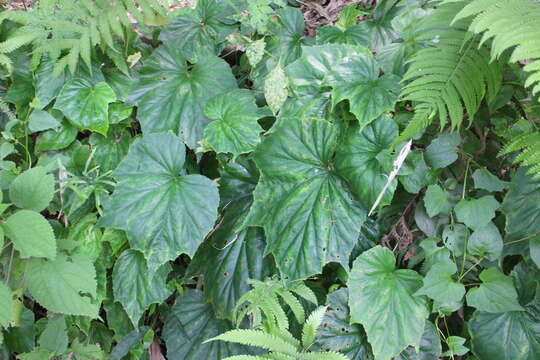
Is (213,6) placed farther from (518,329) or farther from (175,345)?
(518,329)

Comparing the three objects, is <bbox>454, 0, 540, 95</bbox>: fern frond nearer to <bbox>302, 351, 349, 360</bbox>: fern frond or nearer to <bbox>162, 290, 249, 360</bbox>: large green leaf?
<bbox>302, 351, 349, 360</bbox>: fern frond

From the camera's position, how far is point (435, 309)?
1.46 meters

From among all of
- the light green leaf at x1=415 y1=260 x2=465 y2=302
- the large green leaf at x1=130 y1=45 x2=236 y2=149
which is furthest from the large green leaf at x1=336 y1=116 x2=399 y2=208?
the large green leaf at x1=130 y1=45 x2=236 y2=149

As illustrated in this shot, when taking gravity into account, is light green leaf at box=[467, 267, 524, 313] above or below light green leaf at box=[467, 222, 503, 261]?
below

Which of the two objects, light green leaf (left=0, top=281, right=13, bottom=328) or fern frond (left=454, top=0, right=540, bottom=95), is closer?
fern frond (left=454, top=0, right=540, bottom=95)

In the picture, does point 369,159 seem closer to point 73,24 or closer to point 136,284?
point 136,284

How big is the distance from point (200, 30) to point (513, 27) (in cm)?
132

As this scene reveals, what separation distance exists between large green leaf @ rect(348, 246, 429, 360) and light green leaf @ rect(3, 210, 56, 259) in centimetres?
100

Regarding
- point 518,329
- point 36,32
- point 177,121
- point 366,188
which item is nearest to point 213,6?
point 177,121

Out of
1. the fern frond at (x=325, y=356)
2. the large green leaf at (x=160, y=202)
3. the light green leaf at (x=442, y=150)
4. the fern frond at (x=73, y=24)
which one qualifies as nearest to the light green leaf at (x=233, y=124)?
the large green leaf at (x=160, y=202)

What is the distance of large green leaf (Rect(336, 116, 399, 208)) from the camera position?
151 centimetres

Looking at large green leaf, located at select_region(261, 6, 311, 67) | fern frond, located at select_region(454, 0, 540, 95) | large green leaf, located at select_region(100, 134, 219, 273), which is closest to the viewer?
fern frond, located at select_region(454, 0, 540, 95)

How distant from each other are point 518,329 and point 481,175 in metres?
0.50

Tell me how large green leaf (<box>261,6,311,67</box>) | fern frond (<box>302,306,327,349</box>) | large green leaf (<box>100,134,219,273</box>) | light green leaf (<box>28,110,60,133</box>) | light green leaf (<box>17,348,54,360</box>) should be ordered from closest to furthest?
fern frond (<box>302,306,327,349</box>) → large green leaf (<box>100,134,219,273</box>) → light green leaf (<box>17,348,54,360</box>) → light green leaf (<box>28,110,60,133</box>) → large green leaf (<box>261,6,311,67</box>)
